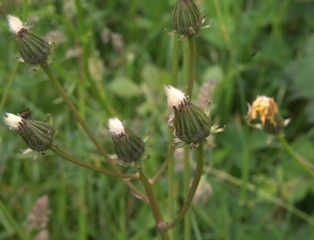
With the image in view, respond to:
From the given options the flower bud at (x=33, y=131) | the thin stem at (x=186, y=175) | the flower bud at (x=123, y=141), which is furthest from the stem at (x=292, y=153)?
the flower bud at (x=33, y=131)

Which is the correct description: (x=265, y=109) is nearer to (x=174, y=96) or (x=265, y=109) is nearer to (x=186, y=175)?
(x=186, y=175)

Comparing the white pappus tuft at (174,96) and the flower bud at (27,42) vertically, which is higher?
the flower bud at (27,42)

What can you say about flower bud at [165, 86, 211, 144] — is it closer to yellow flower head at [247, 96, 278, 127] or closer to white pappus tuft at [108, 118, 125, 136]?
white pappus tuft at [108, 118, 125, 136]

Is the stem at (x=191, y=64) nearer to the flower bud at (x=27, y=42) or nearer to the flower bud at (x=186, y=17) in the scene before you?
the flower bud at (x=186, y=17)

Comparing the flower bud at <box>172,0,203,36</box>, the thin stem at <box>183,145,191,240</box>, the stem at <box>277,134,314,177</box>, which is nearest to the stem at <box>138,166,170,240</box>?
the thin stem at <box>183,145,191,240</box>

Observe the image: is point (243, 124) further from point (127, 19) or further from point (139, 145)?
point (139, 145)
